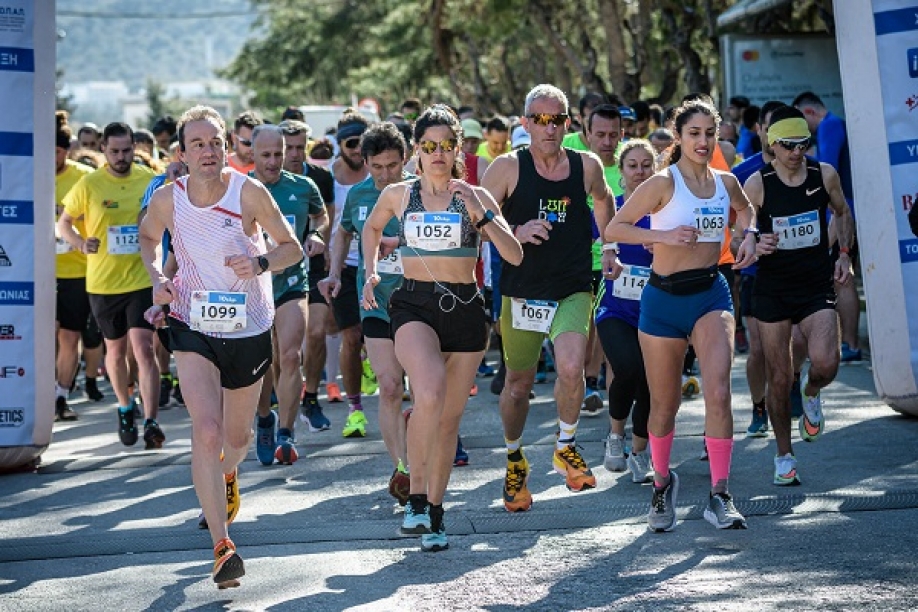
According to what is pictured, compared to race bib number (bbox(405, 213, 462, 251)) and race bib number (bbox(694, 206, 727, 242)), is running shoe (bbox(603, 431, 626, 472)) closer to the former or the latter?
race bib number (bbox(694, 206, 727, 242))

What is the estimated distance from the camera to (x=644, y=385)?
939 cm

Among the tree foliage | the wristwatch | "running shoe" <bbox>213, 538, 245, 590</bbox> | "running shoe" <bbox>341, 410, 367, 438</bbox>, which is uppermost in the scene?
the tree foliage

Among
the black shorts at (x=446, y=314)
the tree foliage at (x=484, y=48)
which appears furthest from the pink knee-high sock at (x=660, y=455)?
the tree foliage at (x=484, y=48)

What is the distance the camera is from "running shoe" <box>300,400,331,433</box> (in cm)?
1198

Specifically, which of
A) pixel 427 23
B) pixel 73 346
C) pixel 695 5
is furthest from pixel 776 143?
pixel 427 23

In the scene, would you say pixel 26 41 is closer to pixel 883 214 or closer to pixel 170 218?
pixel 170 218

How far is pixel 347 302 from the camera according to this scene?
11555 millimetres

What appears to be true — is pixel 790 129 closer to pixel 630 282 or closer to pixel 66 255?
pixel 630 282

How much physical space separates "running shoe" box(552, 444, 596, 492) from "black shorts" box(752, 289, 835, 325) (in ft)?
4.38

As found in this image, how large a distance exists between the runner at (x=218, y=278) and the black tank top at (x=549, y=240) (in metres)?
1.51

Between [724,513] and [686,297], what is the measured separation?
1.04m

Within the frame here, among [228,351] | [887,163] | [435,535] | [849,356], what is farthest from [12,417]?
[849,356]

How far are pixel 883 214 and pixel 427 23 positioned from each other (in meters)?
31.7

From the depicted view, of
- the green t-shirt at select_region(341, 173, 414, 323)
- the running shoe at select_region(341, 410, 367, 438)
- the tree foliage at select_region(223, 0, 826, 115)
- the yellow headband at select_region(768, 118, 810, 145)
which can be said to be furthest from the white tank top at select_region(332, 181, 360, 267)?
the tree foliage at select_region(223, 0, 826, 115)
